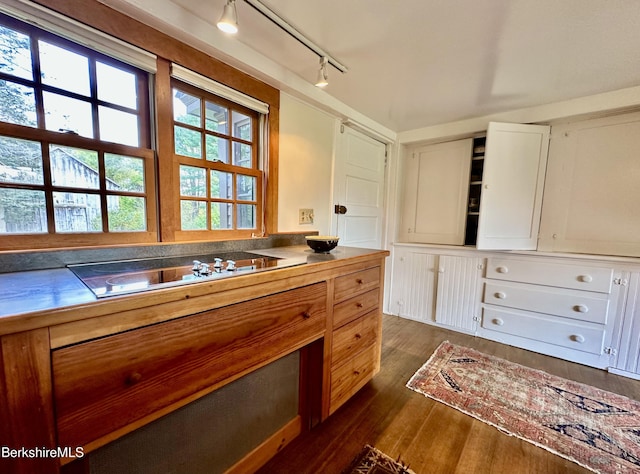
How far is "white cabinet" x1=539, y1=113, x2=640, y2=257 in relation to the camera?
200cm

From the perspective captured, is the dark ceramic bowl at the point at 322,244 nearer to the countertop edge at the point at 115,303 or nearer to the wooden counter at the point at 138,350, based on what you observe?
the wooden counter at the point at 138,350

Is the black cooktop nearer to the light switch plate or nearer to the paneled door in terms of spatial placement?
the light switch plate

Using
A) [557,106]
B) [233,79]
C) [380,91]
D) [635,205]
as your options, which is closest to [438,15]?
[380,91]

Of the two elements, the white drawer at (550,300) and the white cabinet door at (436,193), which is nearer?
the white drawer at (550,300)

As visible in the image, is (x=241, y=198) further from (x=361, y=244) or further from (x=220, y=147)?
(x=361, y=244)

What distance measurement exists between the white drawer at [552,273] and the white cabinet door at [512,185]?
0.56 ft

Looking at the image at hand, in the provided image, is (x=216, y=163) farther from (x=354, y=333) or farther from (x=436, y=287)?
(x=436, y=287)

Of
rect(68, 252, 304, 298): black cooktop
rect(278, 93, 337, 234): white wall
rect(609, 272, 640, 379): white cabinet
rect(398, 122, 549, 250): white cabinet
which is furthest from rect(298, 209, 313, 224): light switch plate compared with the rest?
rect(609, 272, 640, 379): white cabinet

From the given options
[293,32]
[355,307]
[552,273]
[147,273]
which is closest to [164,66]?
[293,32]

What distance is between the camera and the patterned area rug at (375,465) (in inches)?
45.6

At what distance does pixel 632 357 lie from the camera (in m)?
1.92

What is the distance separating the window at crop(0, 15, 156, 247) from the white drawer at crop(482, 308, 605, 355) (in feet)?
9.48

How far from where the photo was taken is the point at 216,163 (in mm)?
1510

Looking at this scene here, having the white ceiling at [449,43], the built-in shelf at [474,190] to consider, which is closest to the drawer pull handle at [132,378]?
the white ceiling at [449,43]
